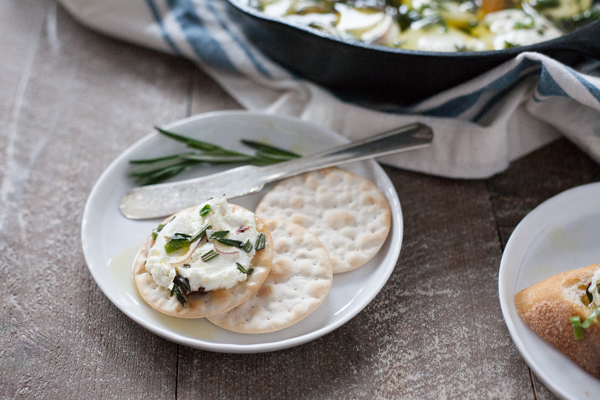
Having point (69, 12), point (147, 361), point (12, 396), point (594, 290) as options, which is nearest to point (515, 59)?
point (594, 290)

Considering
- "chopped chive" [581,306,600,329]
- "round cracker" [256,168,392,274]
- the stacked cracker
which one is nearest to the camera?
"chopped chive" [581,306,600,329]

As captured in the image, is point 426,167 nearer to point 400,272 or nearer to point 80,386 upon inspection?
point 400,272

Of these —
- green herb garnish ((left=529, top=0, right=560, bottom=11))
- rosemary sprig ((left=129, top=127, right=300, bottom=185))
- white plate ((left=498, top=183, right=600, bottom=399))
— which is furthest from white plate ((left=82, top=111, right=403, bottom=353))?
green herb garnish ((left=529, top=0, right=560, bottom=11))

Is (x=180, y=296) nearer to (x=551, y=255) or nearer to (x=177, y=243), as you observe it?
(x=177, y=243)

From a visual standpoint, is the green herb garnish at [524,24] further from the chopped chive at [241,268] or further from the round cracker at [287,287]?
the chopped chive at [241,268]

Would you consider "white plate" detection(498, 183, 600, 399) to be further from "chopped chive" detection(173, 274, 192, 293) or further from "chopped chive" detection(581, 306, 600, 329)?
"chopped chive" detection(173, 274, 192, 293)

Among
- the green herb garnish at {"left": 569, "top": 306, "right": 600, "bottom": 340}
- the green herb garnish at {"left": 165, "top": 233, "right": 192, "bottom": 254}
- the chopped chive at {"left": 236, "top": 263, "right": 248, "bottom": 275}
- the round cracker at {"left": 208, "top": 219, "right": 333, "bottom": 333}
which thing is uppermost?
the green herb garnish at {"left": 569, "top": 306, "right": 600, "bottom": 340}

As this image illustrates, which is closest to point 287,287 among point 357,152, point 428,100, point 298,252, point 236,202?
point 298,252
